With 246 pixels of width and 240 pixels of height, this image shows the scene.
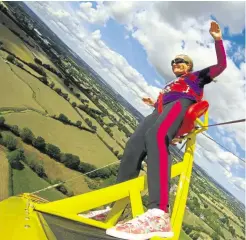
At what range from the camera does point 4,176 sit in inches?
732

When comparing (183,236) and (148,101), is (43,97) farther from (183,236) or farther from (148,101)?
(148,101)

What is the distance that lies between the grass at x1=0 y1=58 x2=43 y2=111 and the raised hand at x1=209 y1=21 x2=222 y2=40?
25.6 meters

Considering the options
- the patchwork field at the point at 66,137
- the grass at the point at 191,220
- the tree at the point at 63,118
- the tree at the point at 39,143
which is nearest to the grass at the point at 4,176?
the tree at the point at 39,143

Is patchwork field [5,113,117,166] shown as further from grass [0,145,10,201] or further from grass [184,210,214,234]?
grass [184,210,214,234]

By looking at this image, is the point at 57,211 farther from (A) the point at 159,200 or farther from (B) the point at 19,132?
(B) the point at 19,132

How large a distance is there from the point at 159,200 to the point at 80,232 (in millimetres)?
850

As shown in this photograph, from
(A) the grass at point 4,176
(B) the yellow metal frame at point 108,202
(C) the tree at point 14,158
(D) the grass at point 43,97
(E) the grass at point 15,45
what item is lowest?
(B) the yellow metal frame at point 108,202

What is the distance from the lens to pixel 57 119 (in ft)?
120

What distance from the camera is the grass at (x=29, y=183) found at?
18.6 metres

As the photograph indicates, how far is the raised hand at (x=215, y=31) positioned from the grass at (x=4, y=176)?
14.0 meters

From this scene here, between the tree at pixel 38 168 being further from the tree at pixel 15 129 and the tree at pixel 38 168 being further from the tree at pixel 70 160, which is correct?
the tree at pixel 70 160

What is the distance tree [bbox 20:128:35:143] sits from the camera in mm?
25641

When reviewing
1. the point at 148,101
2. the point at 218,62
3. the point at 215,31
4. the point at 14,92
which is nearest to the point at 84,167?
the point at 14,92

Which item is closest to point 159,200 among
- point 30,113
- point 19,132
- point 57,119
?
point 19,132
